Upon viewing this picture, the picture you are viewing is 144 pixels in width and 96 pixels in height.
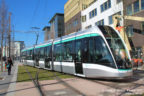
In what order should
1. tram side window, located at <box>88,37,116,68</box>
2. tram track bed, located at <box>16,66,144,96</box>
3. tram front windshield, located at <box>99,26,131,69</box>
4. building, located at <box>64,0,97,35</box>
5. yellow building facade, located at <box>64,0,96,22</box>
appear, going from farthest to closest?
building, located at <box>64,0,97,35</box>
yellow building facade, located at <box>64,0,96,22</box>
tram side window, located at <box>88,37,116,68</box>
tram front windshield, located at <box>99,26,131,69</box>
tram track bed, located at <box>16,66,144,96</box>

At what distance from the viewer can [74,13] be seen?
1982 inches

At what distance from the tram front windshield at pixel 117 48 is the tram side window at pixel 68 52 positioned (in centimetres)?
320

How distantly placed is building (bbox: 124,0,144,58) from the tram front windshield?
1693 cm

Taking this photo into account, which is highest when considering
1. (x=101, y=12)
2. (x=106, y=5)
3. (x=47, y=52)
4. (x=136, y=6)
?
(x=106, y=5)

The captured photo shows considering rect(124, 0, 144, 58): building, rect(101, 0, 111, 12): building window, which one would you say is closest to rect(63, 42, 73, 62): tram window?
rect(124, 0, 144, 58): building

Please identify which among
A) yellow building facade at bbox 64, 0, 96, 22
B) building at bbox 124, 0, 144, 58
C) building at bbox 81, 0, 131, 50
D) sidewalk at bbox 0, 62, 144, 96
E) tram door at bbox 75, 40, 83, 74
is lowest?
sidewalk at bbox 0, 62, 144, 96

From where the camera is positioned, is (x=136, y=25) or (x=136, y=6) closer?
(x=136, y=25)

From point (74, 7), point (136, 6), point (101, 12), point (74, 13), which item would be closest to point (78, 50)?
point (136, 6)

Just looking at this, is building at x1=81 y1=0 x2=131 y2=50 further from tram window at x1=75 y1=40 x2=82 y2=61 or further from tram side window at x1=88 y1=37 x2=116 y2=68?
tram side window at x1=88 y1=37 x2=116 y2=68

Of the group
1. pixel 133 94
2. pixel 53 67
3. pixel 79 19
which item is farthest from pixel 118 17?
pixel 79 19

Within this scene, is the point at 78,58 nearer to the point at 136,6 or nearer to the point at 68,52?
the point at 68,52

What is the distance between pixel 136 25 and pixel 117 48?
19.0 metres

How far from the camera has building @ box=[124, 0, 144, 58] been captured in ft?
84.3

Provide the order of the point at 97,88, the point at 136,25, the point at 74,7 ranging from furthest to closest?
the point at 74,7 < the point at 136,25 < the point at 97,88
